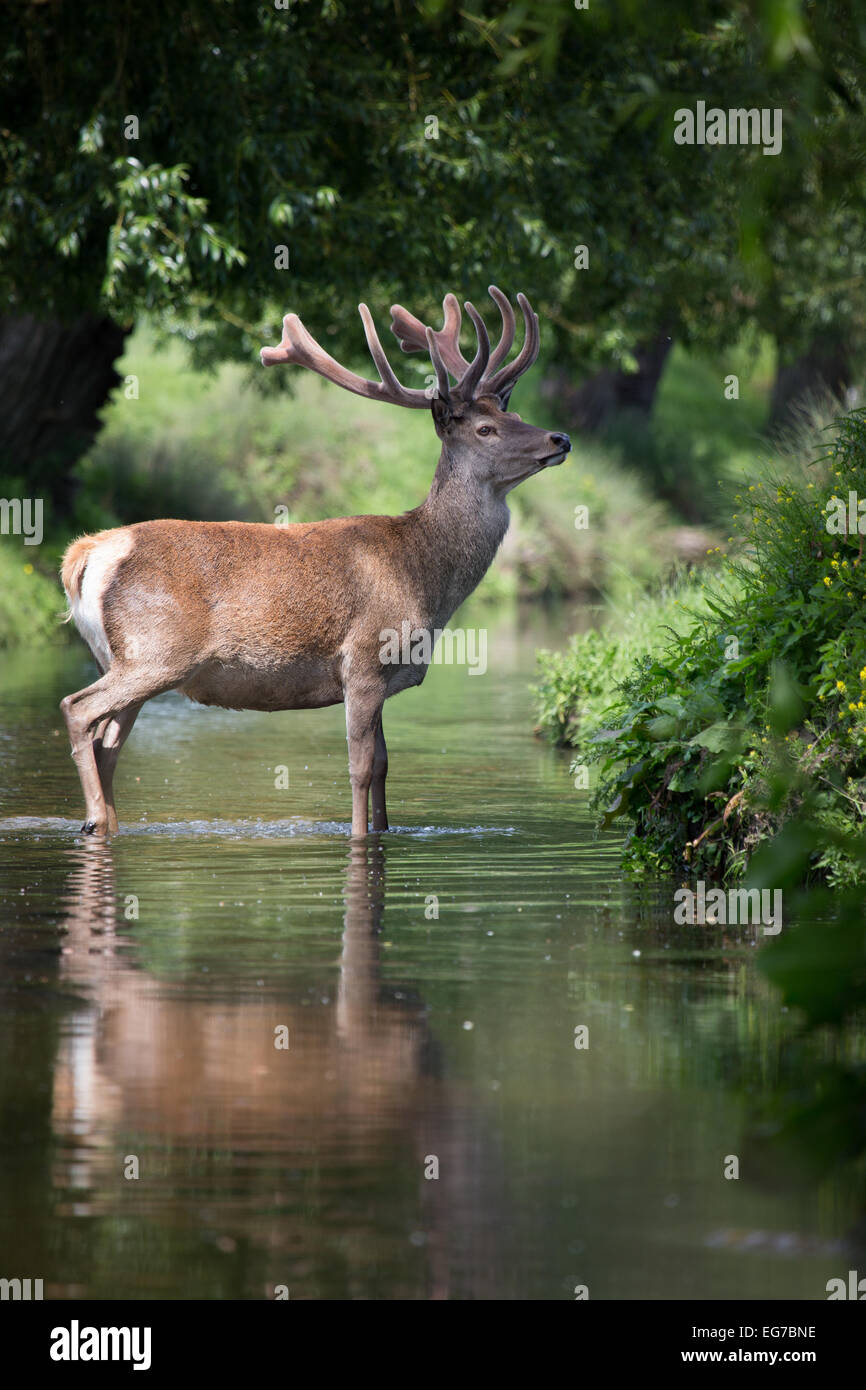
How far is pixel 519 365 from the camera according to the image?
39.3ft

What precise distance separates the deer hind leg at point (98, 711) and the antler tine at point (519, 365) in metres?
2.52

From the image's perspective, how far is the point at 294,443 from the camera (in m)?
36.7

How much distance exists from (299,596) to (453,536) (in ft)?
3.57

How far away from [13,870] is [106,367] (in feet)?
56.5

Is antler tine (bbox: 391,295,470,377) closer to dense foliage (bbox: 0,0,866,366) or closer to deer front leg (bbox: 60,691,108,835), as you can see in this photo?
deer front leg (bbox: 60,691,108,835)

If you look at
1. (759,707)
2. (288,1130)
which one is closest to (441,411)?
(759,707)

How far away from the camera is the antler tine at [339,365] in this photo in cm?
1205

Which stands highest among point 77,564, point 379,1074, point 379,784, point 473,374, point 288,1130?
point 473,374

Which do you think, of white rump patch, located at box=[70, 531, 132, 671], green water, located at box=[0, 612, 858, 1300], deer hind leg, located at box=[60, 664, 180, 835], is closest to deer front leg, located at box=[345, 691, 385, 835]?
green water, located at box=[0, 612, 858, 1300]

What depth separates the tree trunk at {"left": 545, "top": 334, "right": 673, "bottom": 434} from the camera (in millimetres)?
41688

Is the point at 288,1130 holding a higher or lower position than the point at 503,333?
lower

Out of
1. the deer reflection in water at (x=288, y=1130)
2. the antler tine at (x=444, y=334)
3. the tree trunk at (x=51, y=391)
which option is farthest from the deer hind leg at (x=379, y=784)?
the tree trunk at (x=51, y=391)

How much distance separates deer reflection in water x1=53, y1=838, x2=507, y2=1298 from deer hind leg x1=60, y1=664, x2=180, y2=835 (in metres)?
3.18

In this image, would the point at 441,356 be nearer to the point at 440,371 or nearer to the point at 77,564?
the point at 440,371
